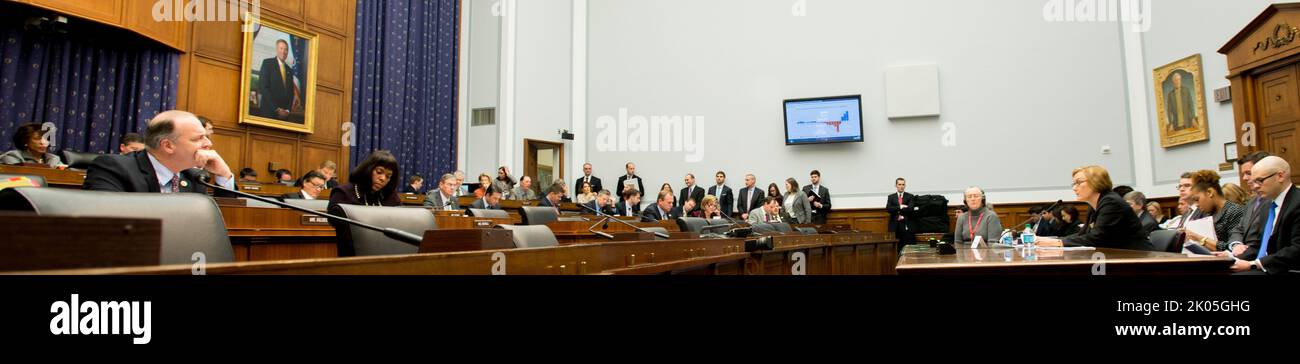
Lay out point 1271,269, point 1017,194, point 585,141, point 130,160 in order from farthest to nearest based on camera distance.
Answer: point 585,141 → point 1017,194 → point 1271,269 → point 130,160

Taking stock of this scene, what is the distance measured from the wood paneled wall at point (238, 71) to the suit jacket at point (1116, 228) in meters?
7.53

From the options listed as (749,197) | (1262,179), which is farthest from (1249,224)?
(749,197)

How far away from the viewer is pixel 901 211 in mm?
10234

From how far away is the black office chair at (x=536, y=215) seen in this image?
452 centimetres

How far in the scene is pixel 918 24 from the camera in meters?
10.9

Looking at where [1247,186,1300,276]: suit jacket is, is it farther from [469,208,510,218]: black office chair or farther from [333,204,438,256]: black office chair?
[469,208,510,218]: black office chair

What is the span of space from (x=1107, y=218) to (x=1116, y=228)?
0.06 metres

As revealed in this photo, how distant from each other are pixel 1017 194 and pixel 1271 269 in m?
8.25

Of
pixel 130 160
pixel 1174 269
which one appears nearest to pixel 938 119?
pixel 1174 269

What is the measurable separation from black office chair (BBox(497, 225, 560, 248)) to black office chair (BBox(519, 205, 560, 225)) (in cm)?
183

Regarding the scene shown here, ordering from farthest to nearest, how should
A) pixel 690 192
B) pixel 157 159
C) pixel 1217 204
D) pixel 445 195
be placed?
pixel 690 192, pixel 445 195, pixel 1217 204, pixel 157 159

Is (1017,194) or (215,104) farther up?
(215,104)

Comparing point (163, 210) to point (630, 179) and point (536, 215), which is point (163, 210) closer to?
point (536, 215)
